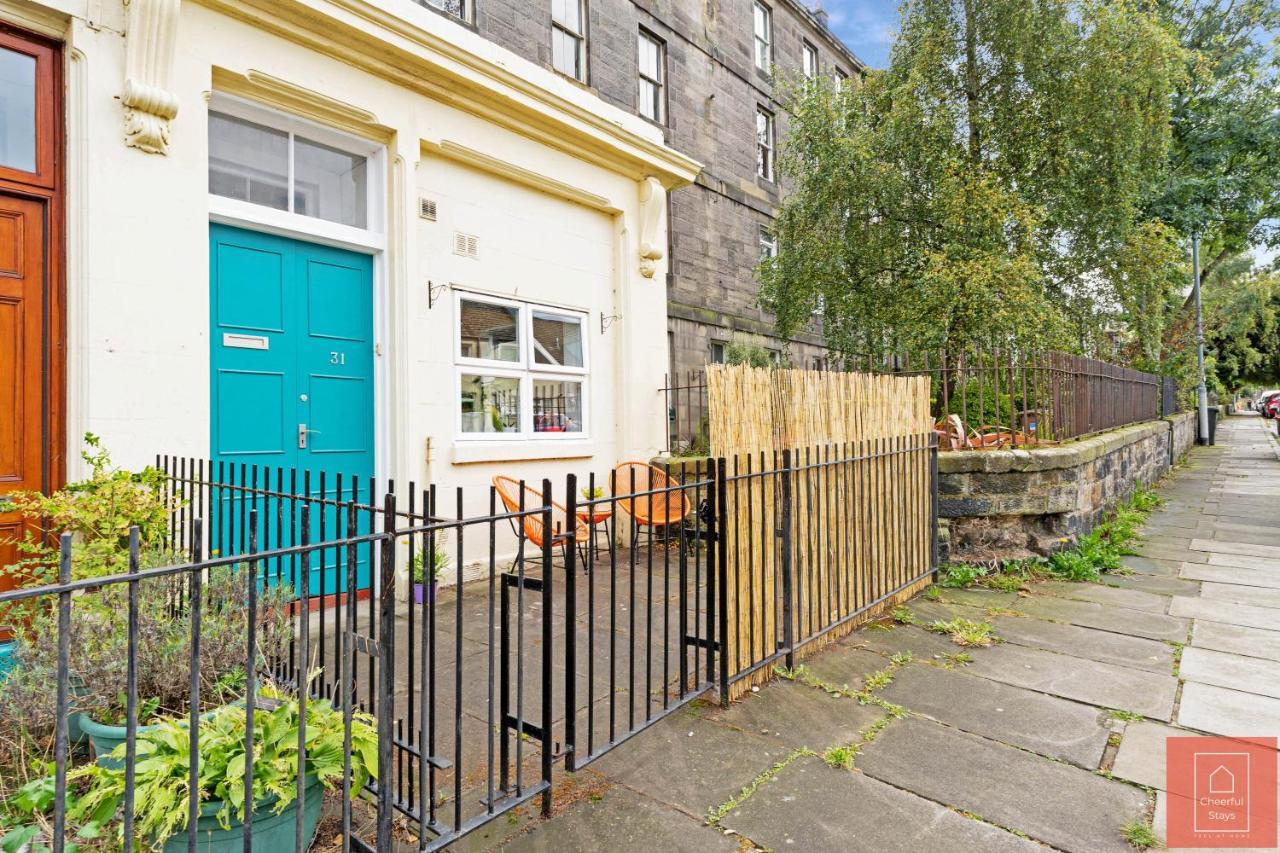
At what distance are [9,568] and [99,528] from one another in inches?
16.3

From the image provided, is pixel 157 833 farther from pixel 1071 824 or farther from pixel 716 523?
pixel 1071 824

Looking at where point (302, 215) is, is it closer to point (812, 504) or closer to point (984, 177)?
point (812, 504)

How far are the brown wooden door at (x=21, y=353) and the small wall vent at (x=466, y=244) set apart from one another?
2.73m

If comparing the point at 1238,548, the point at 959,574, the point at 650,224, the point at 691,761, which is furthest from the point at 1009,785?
the point at 650,224

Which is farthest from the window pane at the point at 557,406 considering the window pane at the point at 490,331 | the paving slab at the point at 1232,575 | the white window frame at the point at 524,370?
the paving slab at the point at 1232,575

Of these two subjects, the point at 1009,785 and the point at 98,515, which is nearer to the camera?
the point at 1009,785

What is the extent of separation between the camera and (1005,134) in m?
8.54

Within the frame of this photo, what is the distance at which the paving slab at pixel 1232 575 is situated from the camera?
17.2ft

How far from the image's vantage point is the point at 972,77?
8.70 meters

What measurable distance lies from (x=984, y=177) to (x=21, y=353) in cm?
917

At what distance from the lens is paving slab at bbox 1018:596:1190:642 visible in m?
4.17

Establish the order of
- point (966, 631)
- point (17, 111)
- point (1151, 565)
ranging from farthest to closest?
point (1151, 565), point (966, 631), point (17, 111)

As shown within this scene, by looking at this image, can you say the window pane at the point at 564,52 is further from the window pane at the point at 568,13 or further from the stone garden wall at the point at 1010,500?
the stone garden wall at the point at 1010,500

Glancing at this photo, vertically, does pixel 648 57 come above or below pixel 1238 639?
above
